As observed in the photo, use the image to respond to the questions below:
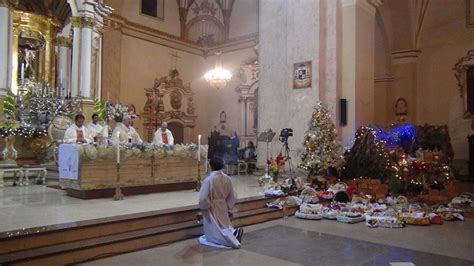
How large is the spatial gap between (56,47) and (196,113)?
8.14 meters

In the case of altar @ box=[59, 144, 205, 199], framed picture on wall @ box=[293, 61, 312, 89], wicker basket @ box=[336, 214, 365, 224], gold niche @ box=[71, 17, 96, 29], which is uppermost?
gold niche @ box=[71, 17, 96, 29]

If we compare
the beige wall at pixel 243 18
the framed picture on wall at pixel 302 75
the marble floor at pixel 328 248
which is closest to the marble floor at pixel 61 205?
the marble floor at pixel 328 248

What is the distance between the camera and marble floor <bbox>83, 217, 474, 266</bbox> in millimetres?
4746

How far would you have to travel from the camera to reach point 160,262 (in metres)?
4.67

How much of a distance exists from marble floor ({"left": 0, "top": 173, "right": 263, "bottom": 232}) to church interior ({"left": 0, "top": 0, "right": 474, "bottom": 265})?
5cm

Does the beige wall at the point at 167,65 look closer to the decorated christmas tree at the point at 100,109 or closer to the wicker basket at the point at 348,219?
the decorated christmas tree at the point at 100,109

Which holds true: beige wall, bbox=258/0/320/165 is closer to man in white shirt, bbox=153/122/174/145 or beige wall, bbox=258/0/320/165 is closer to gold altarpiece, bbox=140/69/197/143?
man in white shirt, bbox=153/122/174/145

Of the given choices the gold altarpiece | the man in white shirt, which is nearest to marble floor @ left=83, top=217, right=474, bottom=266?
the man in white shirt

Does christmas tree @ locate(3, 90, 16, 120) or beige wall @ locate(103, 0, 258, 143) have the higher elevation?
beige wall @ locate(103, 0, 258, 143)

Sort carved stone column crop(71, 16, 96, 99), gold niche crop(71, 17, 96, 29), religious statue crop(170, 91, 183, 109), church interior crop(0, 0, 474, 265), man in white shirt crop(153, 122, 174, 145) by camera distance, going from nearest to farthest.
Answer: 1. church interior crop(0, 0, 474, 265)
2. man in white shirt crop(153, 122, 174, 145)
3. gold niche crop(71, 17, 96, 29)
4. carved stone column crop(71, 16, 96, 99)
5. religious statue crop(170, 91, 183, 109)

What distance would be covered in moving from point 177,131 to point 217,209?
1467 cm

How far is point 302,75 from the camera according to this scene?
11.4 meters

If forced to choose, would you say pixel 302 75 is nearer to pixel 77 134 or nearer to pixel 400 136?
pixel 400 136

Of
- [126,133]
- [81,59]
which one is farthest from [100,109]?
[126,133]
